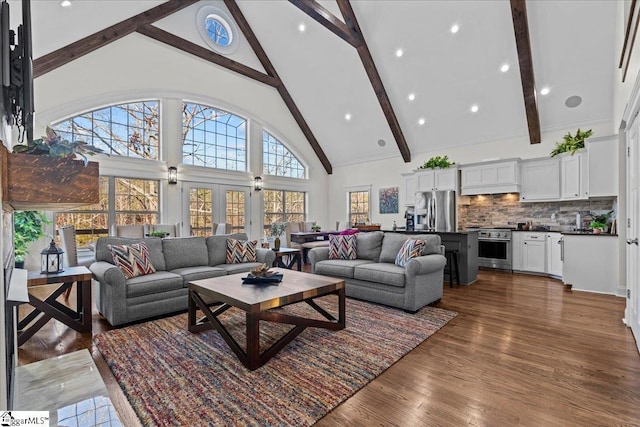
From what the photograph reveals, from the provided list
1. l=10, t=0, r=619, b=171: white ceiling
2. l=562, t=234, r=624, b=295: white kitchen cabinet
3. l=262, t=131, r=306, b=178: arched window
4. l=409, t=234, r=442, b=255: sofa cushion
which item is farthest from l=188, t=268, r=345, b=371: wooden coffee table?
l=262, t=131, r=306, b=178: arched window

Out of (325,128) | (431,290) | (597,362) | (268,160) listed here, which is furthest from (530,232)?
(268,160)

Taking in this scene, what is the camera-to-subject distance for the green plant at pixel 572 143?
551cm

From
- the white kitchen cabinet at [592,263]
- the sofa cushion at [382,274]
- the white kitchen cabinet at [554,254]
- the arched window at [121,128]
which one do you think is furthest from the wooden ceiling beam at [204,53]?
the white kitchen cabinet at [592,263]

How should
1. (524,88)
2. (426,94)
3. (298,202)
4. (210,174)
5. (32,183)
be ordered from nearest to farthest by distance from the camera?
(32,183), (524,88), (426,94), (210,174), (298,202)

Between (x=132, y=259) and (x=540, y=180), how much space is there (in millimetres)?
7030

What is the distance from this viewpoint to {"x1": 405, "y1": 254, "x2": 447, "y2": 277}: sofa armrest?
3633mm

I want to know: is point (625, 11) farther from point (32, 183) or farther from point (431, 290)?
point (32, 183)

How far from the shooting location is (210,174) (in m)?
7.64

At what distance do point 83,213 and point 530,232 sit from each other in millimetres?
8416

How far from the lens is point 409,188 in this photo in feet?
27.2

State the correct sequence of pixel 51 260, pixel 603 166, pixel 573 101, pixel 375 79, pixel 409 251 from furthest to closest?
pixel 375 79
pixel 573 101
pixel 603 166
pixel 409 251
pixel 51 260

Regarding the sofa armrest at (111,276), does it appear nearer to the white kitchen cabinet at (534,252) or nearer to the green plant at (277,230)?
the green plant at (277,230)

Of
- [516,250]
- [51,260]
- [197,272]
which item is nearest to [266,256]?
[197,272]

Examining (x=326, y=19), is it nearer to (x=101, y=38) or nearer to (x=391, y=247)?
(x=101, y=38)
